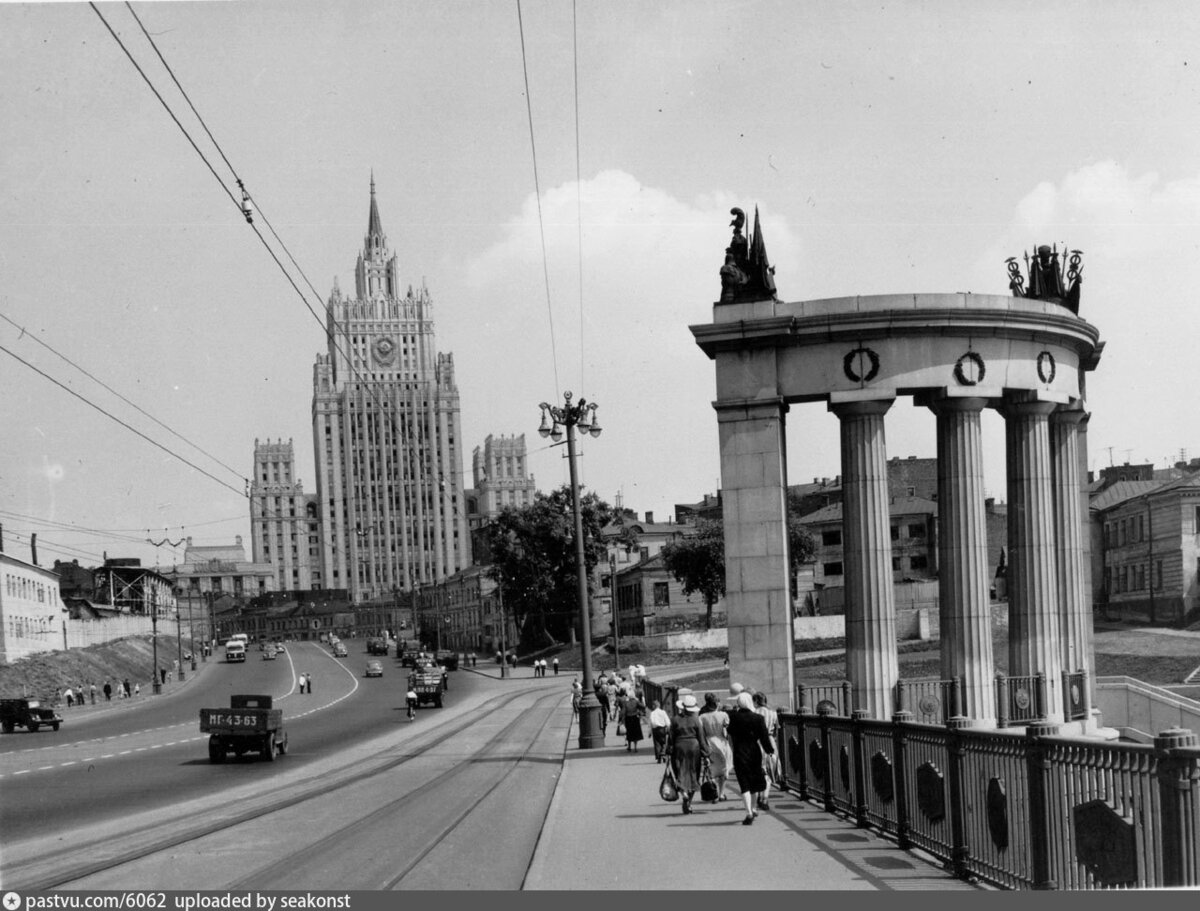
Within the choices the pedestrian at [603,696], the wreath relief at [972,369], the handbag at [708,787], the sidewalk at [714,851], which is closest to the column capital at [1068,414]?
the wreath relief at [972,369]

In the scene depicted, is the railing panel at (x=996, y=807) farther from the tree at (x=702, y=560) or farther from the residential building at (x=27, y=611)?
the tree at (x=702, y=560)

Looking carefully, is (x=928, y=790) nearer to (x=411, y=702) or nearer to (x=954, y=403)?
(x=954, y=403)

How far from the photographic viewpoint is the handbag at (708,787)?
1989cm

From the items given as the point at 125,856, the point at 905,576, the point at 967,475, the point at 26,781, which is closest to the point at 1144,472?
the point at 905,576

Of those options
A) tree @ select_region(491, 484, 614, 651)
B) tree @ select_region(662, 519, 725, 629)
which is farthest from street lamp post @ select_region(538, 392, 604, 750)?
tree @ select_region(491, 484, 614, 651)

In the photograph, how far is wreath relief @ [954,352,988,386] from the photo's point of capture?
95.9 ft

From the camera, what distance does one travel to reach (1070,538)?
107 ft

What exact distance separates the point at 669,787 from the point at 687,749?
1229 millimetres

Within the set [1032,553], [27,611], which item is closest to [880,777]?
[1032,553]

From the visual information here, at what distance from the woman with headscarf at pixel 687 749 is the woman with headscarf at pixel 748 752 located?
4.67ft

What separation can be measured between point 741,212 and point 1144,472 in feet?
286

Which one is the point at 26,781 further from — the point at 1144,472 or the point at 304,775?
the point at 1144,472

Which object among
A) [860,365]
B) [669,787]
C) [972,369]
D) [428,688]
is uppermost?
[860,365]

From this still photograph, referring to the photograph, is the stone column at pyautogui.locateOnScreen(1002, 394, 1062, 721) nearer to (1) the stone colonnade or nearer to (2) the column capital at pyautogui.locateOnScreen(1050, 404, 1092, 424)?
(1) the stone colonnade
